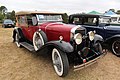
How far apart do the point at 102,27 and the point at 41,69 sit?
345cm

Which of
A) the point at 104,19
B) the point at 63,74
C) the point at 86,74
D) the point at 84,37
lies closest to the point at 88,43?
the point at 84,37

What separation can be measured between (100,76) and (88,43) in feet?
3.51

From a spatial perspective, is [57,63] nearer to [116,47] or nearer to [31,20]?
[31,20]

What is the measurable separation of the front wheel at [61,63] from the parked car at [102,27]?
2.81 meters

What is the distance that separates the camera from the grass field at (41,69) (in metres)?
4.27

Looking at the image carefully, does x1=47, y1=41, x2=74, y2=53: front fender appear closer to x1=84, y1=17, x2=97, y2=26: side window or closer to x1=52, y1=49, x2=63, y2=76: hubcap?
x1=52, y1=49, x2=63, y2=76: hubcap

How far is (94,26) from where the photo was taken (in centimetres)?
687

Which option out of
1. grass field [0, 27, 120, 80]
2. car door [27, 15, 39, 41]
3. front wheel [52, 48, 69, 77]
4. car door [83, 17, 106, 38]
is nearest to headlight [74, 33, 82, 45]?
front wheel [52, 48, 69, 77]

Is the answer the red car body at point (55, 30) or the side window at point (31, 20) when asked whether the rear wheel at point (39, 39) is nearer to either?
the red car body at point (55, 30)

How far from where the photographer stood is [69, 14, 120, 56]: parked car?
19.9 ft

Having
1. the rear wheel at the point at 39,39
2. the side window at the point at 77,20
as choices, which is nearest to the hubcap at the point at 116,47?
the side window at the point at 77,20

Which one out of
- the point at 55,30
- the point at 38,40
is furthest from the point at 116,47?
the point at 38,40

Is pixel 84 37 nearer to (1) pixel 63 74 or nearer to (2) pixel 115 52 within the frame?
(1) pixel 63 74

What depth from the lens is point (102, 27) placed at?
261 inches
